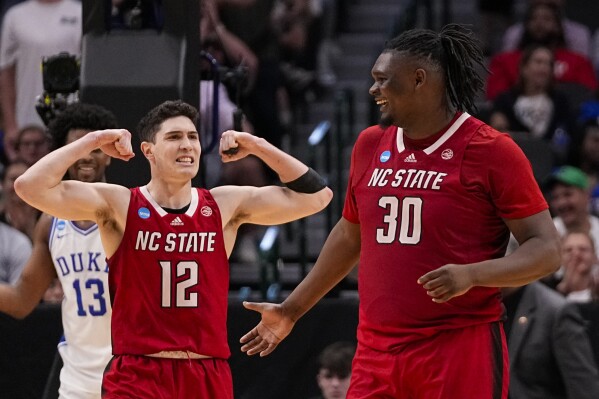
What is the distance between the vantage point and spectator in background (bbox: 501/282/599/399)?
7.91 meters

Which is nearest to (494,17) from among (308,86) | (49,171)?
(308,86)

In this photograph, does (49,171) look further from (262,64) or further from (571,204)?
(262,64)

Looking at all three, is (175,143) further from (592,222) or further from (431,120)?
(592,222)

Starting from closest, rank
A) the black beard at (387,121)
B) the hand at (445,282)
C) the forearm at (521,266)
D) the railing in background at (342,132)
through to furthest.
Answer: the hand at (445,282)
the forearm at (521,266)
the black beard at (387,121)
the railing in background at (342,132)

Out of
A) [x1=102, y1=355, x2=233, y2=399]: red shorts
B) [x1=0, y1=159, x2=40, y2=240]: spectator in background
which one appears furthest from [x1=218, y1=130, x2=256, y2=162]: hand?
[x1=0, y1=159, x2=40, y2=240]: spectator in background

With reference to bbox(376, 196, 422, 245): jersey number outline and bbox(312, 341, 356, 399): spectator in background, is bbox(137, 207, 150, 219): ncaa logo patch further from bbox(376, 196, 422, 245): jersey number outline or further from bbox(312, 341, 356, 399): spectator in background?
bbox(312, 341, 356, 399): spectator in background

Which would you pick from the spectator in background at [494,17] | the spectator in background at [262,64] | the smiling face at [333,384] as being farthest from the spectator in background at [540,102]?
the smiling face at [333,384]

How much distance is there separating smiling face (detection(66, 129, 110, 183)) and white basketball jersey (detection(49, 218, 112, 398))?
0.30 meters

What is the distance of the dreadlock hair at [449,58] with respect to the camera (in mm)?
5562

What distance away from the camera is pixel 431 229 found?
540 centimetres

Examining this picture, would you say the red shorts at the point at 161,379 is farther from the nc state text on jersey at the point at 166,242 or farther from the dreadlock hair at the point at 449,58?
the dreadlock hair at the point at 449,58

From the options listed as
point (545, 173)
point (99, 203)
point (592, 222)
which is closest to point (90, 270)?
point (99, 203)

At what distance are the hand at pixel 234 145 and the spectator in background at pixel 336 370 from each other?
2225mm

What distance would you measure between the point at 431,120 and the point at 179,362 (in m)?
1.49
